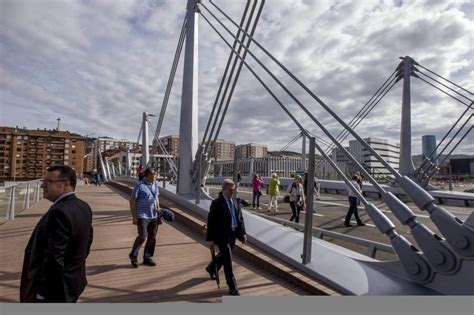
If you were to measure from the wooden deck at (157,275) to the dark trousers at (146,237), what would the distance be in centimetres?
20

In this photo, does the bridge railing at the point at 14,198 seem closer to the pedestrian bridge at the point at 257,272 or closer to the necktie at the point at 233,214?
the pedestrian bridge at the point at 257,272

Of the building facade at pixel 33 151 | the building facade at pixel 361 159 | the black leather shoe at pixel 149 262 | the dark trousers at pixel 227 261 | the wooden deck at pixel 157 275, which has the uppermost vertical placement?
the building facade at pixel 33 151

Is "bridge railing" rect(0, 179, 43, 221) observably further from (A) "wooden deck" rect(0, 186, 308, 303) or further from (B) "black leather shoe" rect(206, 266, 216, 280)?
(B) "black leather shoe" rect(206, 266, 216, 280)

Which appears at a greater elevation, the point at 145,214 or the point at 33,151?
the point at 33,151

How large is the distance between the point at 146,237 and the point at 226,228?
64.7 inches

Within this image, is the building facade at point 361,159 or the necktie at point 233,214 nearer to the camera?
the necktie at point 233,214

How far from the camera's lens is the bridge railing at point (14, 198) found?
27.3 ft

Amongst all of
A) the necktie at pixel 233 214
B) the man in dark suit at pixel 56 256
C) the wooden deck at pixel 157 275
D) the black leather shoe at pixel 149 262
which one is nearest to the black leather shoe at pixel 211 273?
the wooden deck at pixel 157 275

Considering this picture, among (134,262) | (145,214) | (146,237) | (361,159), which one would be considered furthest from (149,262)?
(361,159)

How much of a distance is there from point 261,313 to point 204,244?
9.71 feet

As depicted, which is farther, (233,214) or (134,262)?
(134,262)

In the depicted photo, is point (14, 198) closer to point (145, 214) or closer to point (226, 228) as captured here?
point (145, 214)

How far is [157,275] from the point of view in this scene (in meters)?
4.28

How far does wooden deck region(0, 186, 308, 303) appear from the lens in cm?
364
